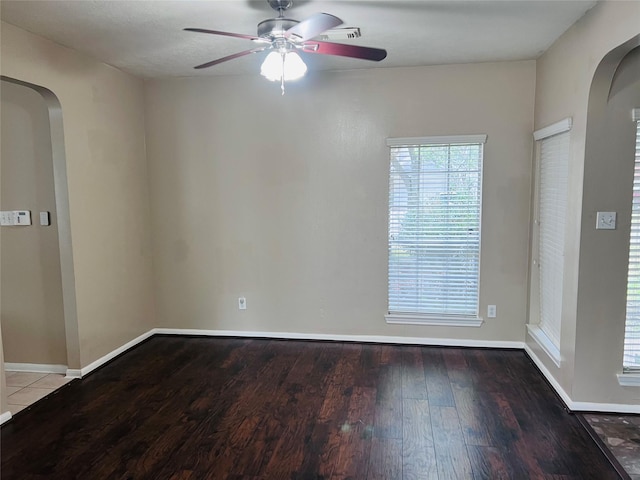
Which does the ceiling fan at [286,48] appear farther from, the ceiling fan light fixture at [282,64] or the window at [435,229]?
the window at [435,229]

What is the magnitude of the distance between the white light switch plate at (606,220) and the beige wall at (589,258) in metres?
0.03

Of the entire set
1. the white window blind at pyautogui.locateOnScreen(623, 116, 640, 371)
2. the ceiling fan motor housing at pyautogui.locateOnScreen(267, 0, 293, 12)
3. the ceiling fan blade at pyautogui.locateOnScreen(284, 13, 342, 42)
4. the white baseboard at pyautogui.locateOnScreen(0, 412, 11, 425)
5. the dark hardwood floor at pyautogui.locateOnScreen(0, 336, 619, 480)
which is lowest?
the dark hardwood floor at pyautogui.locateOnScreen(0, 336, 619, 480)

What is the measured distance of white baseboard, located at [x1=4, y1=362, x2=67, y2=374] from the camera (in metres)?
3.44

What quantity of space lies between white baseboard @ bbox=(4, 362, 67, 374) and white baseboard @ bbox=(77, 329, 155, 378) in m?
0.13

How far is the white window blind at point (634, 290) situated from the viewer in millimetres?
2590

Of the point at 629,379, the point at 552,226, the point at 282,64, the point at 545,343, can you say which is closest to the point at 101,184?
the point at 282,64

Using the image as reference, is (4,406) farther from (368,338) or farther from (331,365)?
(368,338)

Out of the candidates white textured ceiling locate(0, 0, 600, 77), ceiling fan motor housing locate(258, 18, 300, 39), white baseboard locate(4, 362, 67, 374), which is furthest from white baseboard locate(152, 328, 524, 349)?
ceiling fan motor housing locate(258, 18, 300, 39)

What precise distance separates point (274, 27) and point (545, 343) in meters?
3.07

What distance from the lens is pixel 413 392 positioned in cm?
304

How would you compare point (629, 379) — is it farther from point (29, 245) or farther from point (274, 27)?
point (29, 245)

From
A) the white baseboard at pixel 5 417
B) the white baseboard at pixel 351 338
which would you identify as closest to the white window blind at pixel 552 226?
the white baseboard at pixel 351 338

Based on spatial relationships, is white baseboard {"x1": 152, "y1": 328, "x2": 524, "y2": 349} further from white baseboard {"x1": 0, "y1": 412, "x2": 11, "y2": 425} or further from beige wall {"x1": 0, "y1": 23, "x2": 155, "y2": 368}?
white baseboard {"x1": 0, "y1": 412, "x2": 11, "y2": 425}

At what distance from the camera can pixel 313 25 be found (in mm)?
1999
